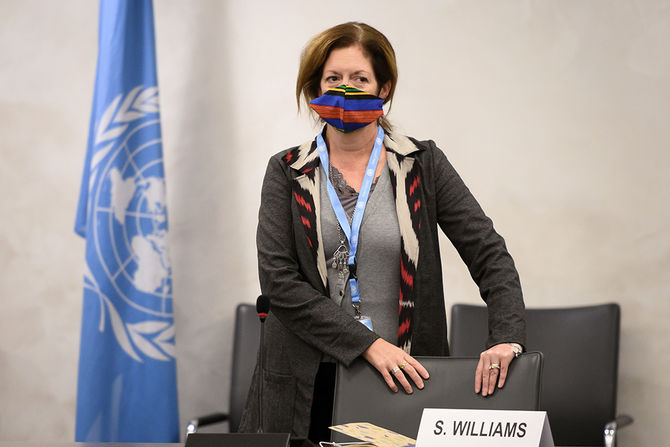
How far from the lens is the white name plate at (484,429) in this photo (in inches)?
36.6

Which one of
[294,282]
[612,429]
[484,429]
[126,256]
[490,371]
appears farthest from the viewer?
[126,256]

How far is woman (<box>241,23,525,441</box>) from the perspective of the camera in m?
1.54

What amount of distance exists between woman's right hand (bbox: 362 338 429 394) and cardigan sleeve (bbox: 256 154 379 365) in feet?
0.10

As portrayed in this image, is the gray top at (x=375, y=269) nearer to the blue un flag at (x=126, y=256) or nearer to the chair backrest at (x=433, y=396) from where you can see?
the chair backrest at (x=433, y=396)

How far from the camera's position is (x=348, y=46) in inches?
64.6

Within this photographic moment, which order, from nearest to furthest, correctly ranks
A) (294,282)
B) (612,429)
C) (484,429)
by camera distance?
(484,429), (294,282), (612,429)

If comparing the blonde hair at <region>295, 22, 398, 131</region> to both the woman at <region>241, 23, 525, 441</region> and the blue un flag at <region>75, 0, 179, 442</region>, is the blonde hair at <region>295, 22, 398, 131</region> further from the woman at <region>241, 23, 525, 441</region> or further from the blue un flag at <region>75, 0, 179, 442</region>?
the blue un flag at <region>75, 0, 179, 442</region>

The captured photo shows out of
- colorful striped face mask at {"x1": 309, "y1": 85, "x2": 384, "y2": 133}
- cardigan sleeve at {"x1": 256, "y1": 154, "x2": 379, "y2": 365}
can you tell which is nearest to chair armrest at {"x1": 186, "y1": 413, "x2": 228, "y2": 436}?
cardigan sleeve at {"x1": 256, "y1": 154, "x2": 379, "y2": 365}

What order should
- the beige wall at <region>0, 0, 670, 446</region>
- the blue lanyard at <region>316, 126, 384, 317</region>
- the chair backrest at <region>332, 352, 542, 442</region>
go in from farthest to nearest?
the beige wall at <region>0, 0, 670, 446</region> → the blue lanyard at <region>316, 126, 384, 317</region> → the chair backrest at <region>332, 352, 542, 442</region>

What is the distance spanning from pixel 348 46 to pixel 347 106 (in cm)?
17

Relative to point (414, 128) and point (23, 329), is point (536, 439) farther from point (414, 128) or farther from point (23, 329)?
point (23, 329)

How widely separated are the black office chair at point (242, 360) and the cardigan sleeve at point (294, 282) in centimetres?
110

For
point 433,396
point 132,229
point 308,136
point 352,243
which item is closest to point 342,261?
point 352,243

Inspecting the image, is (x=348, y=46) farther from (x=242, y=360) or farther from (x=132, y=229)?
(x=242, y=360)
